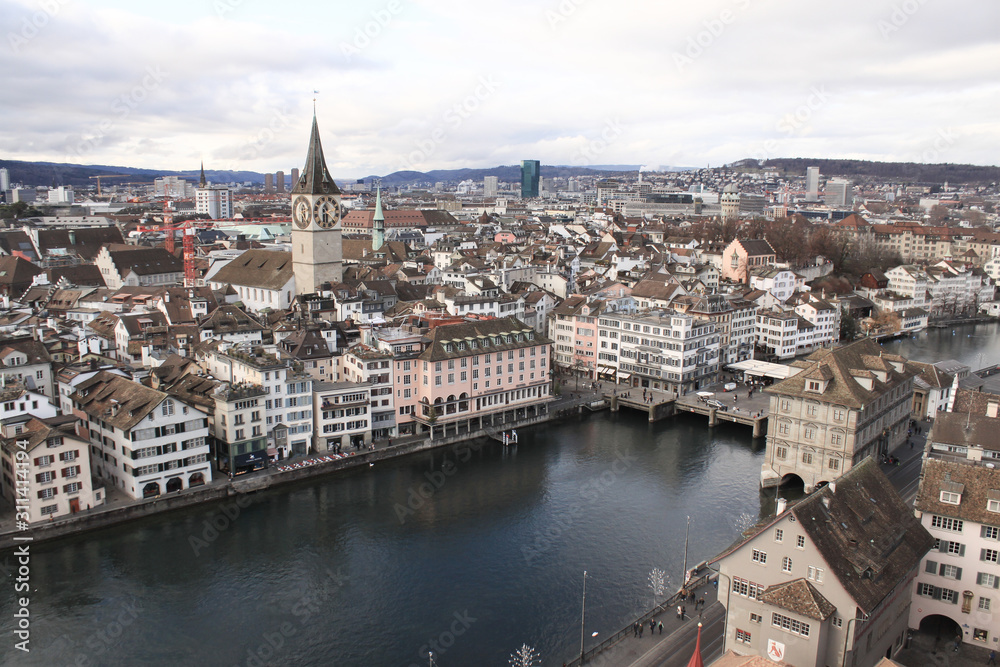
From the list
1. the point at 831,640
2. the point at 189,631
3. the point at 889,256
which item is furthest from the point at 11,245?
the point at 889,256

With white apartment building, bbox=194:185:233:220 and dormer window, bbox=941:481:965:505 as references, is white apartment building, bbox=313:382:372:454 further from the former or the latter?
white apartment building, bbox=194:185:233:220

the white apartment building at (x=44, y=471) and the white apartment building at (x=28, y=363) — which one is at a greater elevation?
the white apartment building at (x=28, y=363)

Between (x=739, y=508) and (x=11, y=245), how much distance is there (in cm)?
9023

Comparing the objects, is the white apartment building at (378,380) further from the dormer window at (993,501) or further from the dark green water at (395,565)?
the dormer window at (993,501)

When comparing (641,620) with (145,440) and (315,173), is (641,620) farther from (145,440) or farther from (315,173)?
(315,173)

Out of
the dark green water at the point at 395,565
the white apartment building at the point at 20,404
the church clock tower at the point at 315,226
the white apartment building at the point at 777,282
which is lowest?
the dark green water at the point at 395,565

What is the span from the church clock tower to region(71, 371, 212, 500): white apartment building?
3354cm

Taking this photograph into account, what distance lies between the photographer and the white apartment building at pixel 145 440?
36.0 m

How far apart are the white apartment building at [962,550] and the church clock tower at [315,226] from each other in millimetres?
56401

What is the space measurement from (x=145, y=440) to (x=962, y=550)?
33486 millimetres

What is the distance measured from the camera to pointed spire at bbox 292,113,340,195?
70.4 meters

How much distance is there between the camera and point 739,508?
38875mm

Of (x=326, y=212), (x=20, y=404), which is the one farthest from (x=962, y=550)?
(x=326, y=212)

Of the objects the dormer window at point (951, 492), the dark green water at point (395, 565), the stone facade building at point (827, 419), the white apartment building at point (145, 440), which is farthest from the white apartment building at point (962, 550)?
the white apartment building at point (145, 440)
